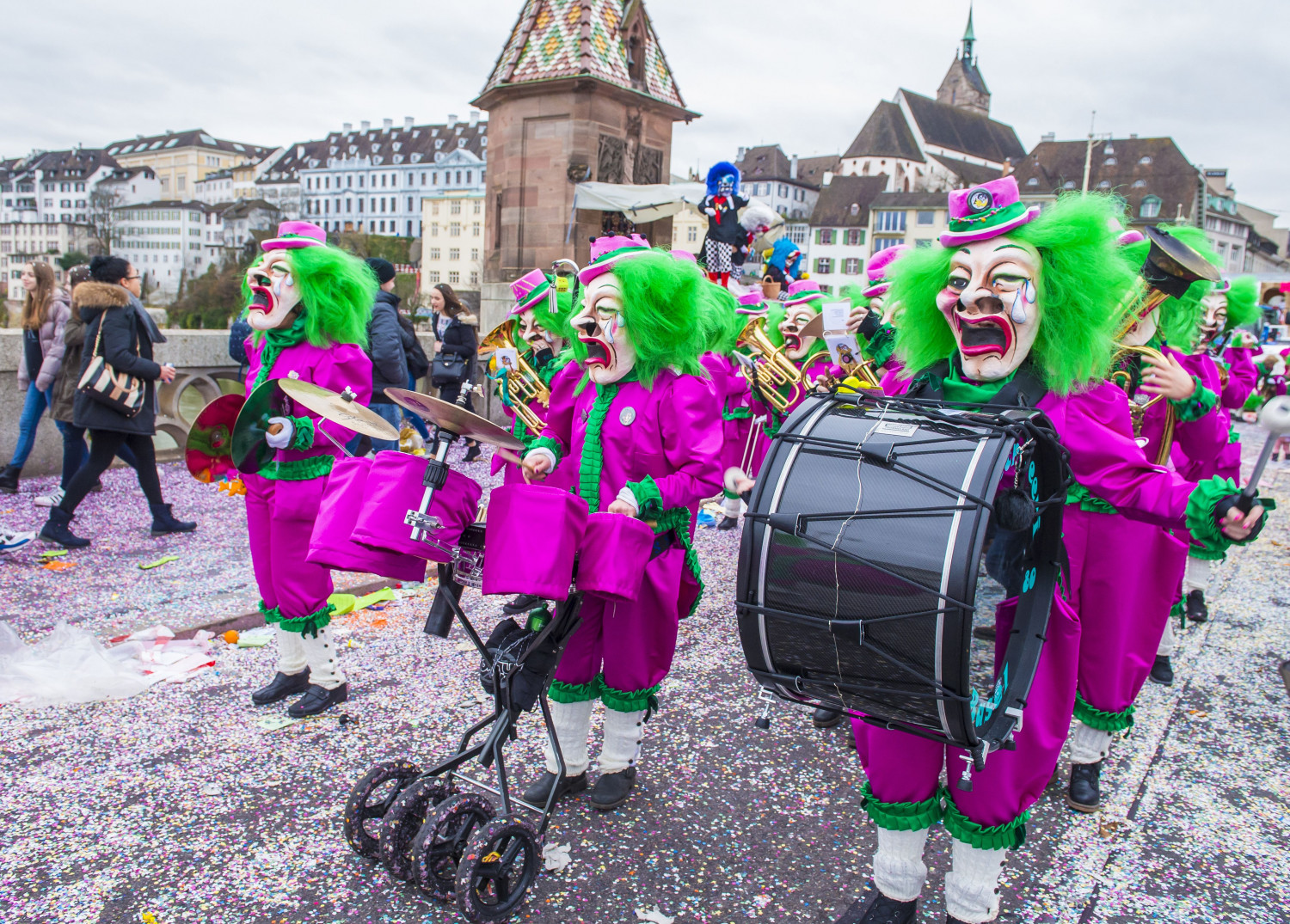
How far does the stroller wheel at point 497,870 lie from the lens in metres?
2.25

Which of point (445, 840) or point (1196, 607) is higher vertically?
point (445, 840)

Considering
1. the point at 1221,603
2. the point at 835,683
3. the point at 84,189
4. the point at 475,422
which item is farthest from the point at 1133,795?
the point at 84,189

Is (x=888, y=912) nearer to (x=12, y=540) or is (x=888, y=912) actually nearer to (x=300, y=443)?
(x=300, y=443)

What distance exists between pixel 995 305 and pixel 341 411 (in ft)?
5.84

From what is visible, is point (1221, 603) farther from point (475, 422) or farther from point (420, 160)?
point (420, 160)

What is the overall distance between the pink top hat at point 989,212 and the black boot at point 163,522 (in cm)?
557

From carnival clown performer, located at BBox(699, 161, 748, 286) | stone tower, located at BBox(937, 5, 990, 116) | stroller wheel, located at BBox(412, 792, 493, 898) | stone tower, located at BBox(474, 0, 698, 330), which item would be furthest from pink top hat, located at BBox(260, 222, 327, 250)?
stone tower, located at BBox(937, 5, 990, 116)

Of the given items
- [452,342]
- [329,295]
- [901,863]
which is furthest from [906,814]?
[452,342]

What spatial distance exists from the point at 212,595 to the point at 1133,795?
453 centimetres

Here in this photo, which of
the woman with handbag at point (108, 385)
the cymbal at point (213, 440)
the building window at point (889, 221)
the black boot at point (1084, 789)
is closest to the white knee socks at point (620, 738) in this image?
the black boot at point (1084, 789)

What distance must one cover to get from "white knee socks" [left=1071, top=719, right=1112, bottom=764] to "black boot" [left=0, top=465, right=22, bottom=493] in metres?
7.39

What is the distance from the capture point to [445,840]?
7.77ft

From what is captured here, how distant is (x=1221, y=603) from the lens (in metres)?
5.68

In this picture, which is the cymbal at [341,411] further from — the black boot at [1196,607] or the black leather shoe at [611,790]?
the black boot at [1196,607]
